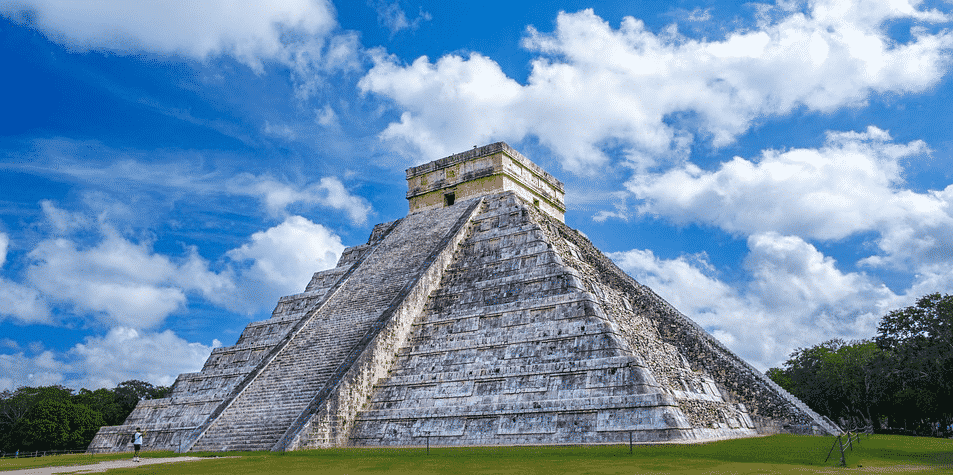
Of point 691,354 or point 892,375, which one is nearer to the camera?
point 691,354

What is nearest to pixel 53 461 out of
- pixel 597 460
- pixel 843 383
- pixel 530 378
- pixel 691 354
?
pixel 530 378

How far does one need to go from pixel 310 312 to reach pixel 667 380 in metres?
9.33

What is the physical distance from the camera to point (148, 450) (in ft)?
47.3

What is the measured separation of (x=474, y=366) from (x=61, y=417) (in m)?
22.8

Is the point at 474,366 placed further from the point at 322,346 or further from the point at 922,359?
the point at 922,359

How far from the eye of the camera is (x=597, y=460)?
8227 mm

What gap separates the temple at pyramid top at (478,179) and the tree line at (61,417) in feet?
53.7

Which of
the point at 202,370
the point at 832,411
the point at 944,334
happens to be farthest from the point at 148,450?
the point at 832,411

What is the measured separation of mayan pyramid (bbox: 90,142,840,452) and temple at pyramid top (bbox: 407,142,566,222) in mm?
1933

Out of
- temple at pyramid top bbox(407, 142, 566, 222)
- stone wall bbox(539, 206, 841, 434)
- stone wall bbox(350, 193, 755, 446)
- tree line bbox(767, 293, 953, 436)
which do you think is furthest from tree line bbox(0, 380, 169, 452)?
tree line bbox(767, 293, 953, 436)

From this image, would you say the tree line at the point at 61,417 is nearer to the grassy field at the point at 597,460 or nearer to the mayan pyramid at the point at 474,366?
the mayan pyramid at the point at 474,366

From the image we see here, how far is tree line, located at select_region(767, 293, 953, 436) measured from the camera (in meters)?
18.8

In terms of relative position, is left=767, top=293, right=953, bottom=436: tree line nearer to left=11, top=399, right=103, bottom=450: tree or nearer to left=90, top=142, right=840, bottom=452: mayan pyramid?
left=90, top=142, right=840, bottom=452: mayan pyramid

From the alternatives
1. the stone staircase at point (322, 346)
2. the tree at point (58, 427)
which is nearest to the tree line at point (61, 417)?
the tree at point (58, 427)
